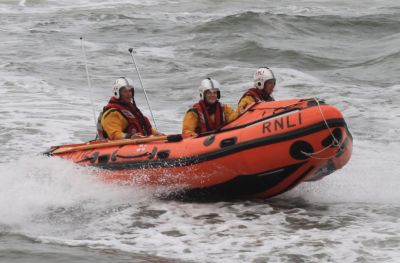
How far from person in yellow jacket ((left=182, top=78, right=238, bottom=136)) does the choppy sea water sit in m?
0.82

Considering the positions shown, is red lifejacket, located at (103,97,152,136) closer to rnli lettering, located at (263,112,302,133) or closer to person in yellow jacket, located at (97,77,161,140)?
person in yellow jacket, located at (97,77,161,140)

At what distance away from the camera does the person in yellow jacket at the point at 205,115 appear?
805cm

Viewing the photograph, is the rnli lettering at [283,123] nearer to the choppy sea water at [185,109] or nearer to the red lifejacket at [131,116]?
the choppy sea water at [185,109]

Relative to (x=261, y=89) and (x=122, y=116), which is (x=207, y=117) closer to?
(x=261, y=89)

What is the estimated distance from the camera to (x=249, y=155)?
23.9 ft

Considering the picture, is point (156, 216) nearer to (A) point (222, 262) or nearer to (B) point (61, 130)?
(A) point (222, 262)

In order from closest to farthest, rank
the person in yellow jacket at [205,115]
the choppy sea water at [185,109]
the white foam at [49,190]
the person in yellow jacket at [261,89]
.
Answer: the choppy sea water at [185,109] → the white foam at [49,190] → the person in yellow jacket at [205,115] → the person in yellow jacket at [261,89]

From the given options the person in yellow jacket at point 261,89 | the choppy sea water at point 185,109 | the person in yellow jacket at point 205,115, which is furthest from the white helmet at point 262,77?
the choppy sea water at point 185,109

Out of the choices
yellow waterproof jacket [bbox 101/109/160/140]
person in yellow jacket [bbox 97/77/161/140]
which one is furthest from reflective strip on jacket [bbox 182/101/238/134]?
yellow waterproof jacket [bbox 101/109/160/140]

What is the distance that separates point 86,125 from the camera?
478 inches

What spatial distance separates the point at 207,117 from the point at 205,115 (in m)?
0.03

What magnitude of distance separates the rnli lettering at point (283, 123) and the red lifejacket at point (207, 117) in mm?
947

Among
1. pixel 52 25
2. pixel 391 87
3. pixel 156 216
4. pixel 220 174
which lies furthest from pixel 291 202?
pixel 52 25

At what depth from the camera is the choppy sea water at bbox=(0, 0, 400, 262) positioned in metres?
6.25
